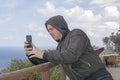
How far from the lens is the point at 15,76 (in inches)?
157

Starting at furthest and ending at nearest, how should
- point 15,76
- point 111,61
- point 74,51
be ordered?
point 111,61
point 74,51
point 15,76

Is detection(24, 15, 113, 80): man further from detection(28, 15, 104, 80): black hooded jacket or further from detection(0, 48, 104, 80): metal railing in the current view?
detection(0, 48, 104, 80): metal railing

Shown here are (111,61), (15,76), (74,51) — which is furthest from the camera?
(111,61)

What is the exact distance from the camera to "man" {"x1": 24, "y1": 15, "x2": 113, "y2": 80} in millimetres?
4355

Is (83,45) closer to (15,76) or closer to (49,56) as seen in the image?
(49,56)

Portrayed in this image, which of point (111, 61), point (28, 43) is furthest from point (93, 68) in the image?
point (111, 61)

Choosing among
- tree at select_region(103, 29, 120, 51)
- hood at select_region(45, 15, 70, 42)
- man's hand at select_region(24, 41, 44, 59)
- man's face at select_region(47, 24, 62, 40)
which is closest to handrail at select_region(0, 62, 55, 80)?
man's hand at select_region(24, 41, 44, 59)

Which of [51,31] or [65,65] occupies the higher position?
[51,31]

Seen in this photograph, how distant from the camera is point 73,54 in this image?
435 centimetres

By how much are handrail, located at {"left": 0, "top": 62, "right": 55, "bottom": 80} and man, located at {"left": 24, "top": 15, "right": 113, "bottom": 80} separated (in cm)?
19

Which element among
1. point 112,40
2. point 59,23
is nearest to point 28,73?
point 59,23

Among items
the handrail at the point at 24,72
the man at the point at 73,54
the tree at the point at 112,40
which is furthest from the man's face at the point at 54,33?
the tree at the point at 112,40

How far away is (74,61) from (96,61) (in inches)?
10.2

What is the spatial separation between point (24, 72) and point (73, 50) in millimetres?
553
